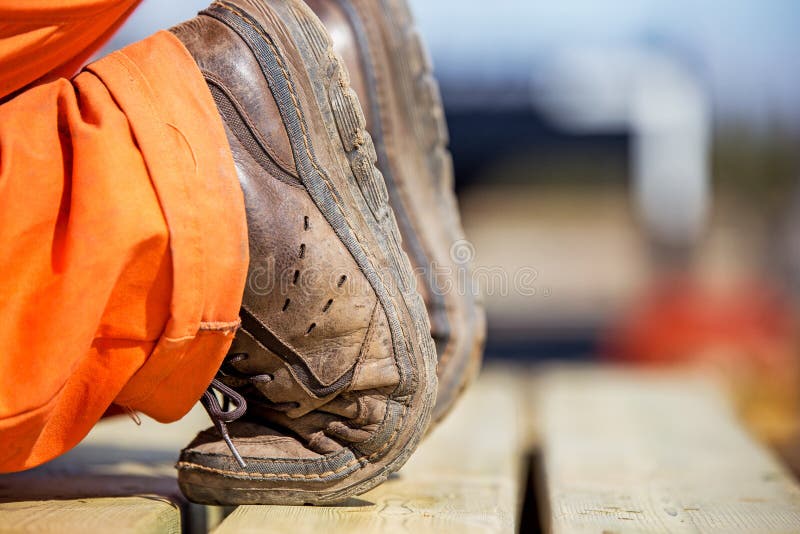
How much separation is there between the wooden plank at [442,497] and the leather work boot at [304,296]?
0.04 metres

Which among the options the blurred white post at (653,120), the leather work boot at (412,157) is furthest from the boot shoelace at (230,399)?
the blurred white post at (653,120)

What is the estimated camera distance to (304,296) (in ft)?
3.01

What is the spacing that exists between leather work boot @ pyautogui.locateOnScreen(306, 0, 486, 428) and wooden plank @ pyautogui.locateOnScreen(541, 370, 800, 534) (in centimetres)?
20

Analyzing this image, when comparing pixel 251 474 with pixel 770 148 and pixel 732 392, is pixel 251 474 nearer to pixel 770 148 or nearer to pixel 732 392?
pixel 732 392

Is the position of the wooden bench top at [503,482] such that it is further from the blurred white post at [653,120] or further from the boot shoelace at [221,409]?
the blurred white post at [653,120]

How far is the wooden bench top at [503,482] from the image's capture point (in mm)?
934

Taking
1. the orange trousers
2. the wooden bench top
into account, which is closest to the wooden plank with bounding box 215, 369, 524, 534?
the wooden bench top

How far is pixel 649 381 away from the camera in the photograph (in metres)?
2.04

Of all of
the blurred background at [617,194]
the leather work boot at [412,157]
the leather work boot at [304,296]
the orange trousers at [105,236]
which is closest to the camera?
the orange trousers at [105,236]

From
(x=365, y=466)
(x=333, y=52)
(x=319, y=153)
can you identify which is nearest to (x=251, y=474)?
(x=365, y=466)

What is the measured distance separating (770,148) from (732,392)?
21.5 ft

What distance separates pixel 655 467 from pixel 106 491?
694 millimetres

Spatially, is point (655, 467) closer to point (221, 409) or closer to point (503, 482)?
point (503, 482)

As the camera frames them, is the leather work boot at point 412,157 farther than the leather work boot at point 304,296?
Yes
